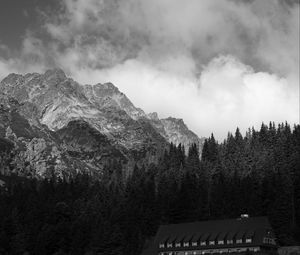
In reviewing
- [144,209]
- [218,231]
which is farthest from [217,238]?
[144,209]

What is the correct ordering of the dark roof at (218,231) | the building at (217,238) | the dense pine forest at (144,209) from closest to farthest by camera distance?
the building at (217,238), the dark roof at (218,231), the dense pine forest at (144,209)

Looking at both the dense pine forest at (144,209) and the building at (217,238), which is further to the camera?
the dense pine forest at (144,209)

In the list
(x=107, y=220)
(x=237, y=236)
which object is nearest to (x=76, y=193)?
(x=107, y=220)

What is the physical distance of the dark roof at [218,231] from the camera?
123613mm

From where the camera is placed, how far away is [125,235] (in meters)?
147

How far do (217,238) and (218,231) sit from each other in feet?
6.12

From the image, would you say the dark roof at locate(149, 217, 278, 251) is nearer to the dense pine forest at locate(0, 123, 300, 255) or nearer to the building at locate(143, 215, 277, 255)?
the building at locate(143, 215, 277, 255)

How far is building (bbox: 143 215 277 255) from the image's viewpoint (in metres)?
123

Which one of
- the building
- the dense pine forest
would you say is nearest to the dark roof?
the building

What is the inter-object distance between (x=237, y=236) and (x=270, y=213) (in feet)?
65.2

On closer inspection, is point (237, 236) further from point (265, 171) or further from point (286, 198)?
point (265, 171)

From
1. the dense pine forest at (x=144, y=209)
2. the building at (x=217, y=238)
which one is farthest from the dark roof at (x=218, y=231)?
the dense pine forest at (x=144, y=209)

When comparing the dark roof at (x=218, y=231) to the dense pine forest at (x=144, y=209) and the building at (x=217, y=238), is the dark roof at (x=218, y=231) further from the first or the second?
the dense pine forest at (x=144, y=209)

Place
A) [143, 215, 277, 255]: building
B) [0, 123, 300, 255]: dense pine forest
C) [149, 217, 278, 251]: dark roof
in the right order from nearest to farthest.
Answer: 1. [143, 215, 277, 255]: building
2. [149, 217, 278, 251]: dark roof
3. [0, 123, 300, 255]: dense pine forest
